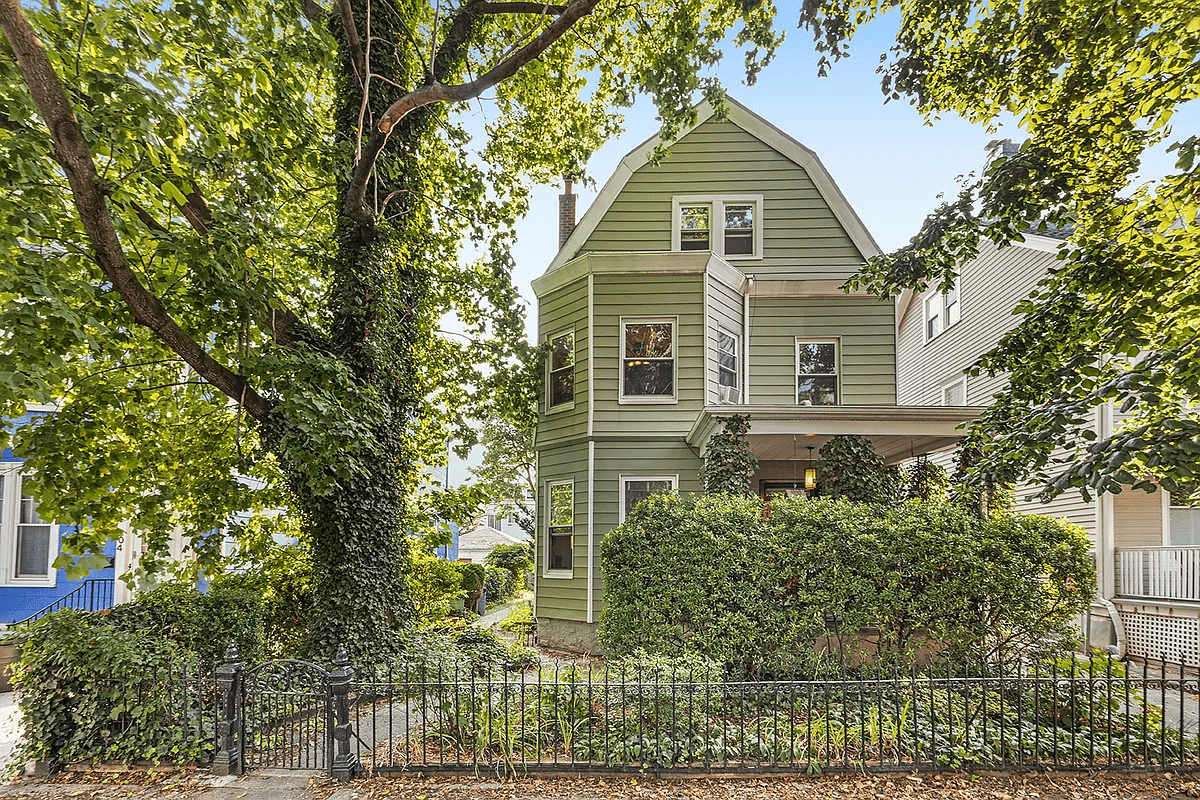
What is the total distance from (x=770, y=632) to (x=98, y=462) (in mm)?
7452

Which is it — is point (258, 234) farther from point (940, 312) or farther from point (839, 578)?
point (940, 312)

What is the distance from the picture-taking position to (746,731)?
238 inches

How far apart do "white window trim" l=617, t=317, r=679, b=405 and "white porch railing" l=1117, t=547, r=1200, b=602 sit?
8.66m

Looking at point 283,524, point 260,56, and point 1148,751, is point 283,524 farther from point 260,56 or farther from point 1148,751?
point 1148,751

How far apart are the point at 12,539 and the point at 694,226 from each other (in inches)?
518

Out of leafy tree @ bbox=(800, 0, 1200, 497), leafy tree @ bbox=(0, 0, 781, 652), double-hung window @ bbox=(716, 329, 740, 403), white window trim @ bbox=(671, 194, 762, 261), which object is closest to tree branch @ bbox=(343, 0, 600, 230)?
leafy tree @ bbox=(0, 0, 781, 652)

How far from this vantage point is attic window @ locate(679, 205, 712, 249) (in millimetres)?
13586

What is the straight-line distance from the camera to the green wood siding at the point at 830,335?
1323 cm

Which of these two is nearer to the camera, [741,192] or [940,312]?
[741,192]

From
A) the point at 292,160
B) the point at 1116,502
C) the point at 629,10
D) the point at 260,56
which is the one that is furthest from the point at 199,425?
the point at 1116,502

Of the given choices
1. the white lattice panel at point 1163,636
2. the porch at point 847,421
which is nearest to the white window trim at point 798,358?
the porch at point 847,421

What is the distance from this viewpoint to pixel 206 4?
20.5 feet

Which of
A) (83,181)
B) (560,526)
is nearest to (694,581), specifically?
(560,526)

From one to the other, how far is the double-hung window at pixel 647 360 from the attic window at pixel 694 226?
1961 millimetres
